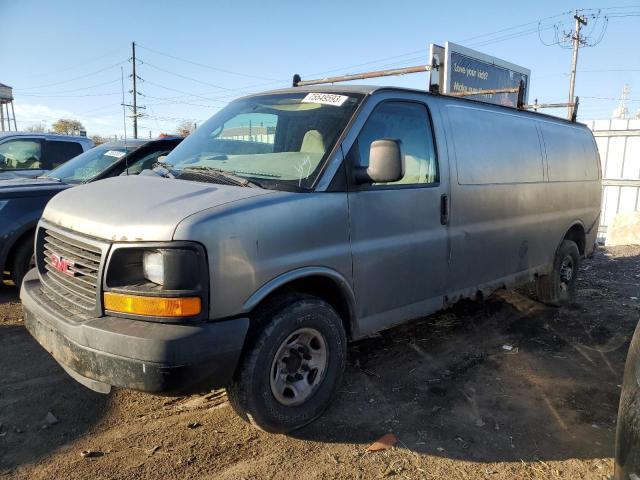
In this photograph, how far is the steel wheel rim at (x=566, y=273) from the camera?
6.08 m

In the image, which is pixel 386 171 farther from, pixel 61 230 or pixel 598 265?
pixel 598 265

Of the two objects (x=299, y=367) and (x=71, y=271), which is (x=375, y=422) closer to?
(x=299, y=367)

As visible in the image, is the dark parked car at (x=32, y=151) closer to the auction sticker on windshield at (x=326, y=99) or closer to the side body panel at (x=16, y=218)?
the side body panel at (x=16, y=218)

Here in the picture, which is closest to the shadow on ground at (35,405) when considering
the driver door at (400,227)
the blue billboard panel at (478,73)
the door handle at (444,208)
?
the driver door at (400,227)

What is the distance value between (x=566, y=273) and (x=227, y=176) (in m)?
4.73

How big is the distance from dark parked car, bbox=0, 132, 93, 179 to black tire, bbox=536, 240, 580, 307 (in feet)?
24.7

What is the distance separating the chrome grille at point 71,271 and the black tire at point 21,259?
228 cm

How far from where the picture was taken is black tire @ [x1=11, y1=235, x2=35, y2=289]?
5.20 metres

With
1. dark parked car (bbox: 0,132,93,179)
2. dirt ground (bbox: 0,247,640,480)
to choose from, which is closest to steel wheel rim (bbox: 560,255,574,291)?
dirt ground (bbox: 0,247,640,480)

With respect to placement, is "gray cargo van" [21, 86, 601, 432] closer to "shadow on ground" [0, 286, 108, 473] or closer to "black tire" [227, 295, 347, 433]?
"black tire" [227, 295, 347, 433]

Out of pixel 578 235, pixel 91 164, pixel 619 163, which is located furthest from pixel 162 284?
pixel 619 163

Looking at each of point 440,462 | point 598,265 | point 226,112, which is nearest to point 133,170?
point 226,112

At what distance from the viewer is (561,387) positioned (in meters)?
3.91

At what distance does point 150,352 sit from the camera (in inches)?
94.1
